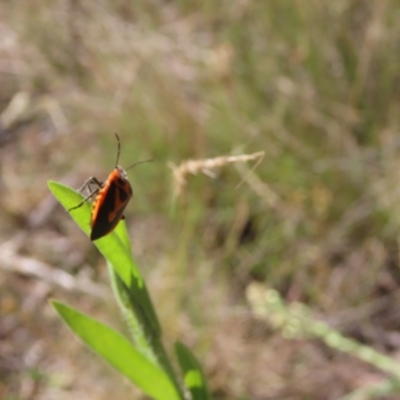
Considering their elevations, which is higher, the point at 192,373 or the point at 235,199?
the point at 235,199

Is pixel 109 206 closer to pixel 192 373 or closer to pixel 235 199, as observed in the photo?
pixel 192 373

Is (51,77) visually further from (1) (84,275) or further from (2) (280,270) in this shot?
(2) (280,270)

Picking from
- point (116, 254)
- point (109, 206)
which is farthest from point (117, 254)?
point (109, 206)

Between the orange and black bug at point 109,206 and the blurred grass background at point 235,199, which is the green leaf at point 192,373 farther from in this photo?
the blurred grass background at point 235,199

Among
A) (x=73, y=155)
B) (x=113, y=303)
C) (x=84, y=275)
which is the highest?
(x=73, y=155)

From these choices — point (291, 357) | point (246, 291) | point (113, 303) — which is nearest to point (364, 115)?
point (246, 291)

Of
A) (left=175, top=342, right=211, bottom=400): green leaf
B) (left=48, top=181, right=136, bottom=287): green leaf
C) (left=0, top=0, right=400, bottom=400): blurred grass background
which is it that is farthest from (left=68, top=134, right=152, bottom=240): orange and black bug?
(left=0, top=0, right=400, bottom=400): blurred grass background
